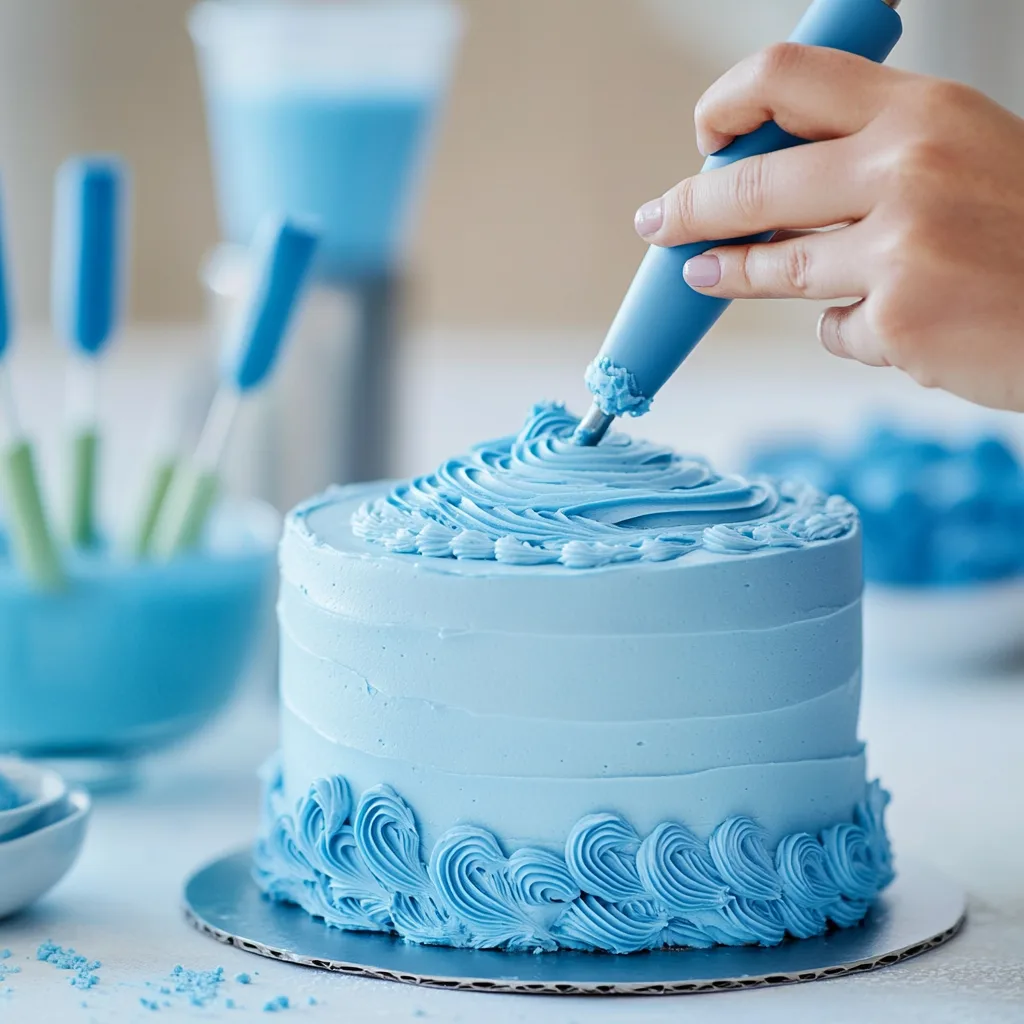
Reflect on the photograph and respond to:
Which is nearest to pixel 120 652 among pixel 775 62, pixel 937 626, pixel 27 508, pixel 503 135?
pixel 27 508

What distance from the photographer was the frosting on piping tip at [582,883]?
3.41 ft

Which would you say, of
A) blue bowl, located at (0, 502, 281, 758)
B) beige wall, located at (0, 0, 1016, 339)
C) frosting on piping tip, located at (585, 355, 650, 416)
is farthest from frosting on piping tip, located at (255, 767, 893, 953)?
beige wall, located at (0, 0, 1016, 339)

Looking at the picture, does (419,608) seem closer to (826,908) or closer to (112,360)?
(826,908)

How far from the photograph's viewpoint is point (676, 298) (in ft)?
3.56

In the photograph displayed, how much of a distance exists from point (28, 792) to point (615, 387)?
1.52ft

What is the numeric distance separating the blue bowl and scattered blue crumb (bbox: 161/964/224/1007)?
0.41m

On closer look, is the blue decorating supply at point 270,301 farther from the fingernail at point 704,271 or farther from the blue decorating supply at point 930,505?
the blue decorating supply at point 930,505

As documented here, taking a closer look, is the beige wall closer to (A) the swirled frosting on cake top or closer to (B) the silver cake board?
(A) the swirled frosting on cake top

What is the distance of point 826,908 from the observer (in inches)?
43.1

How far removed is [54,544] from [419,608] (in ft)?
1.62

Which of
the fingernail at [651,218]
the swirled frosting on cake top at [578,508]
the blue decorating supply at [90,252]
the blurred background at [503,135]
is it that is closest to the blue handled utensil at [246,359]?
the blue decorating supply at [90,252]

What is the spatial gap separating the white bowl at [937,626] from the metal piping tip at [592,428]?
76 cm

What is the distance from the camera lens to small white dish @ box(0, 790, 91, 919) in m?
1.12

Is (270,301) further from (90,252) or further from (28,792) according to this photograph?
(28,792)
